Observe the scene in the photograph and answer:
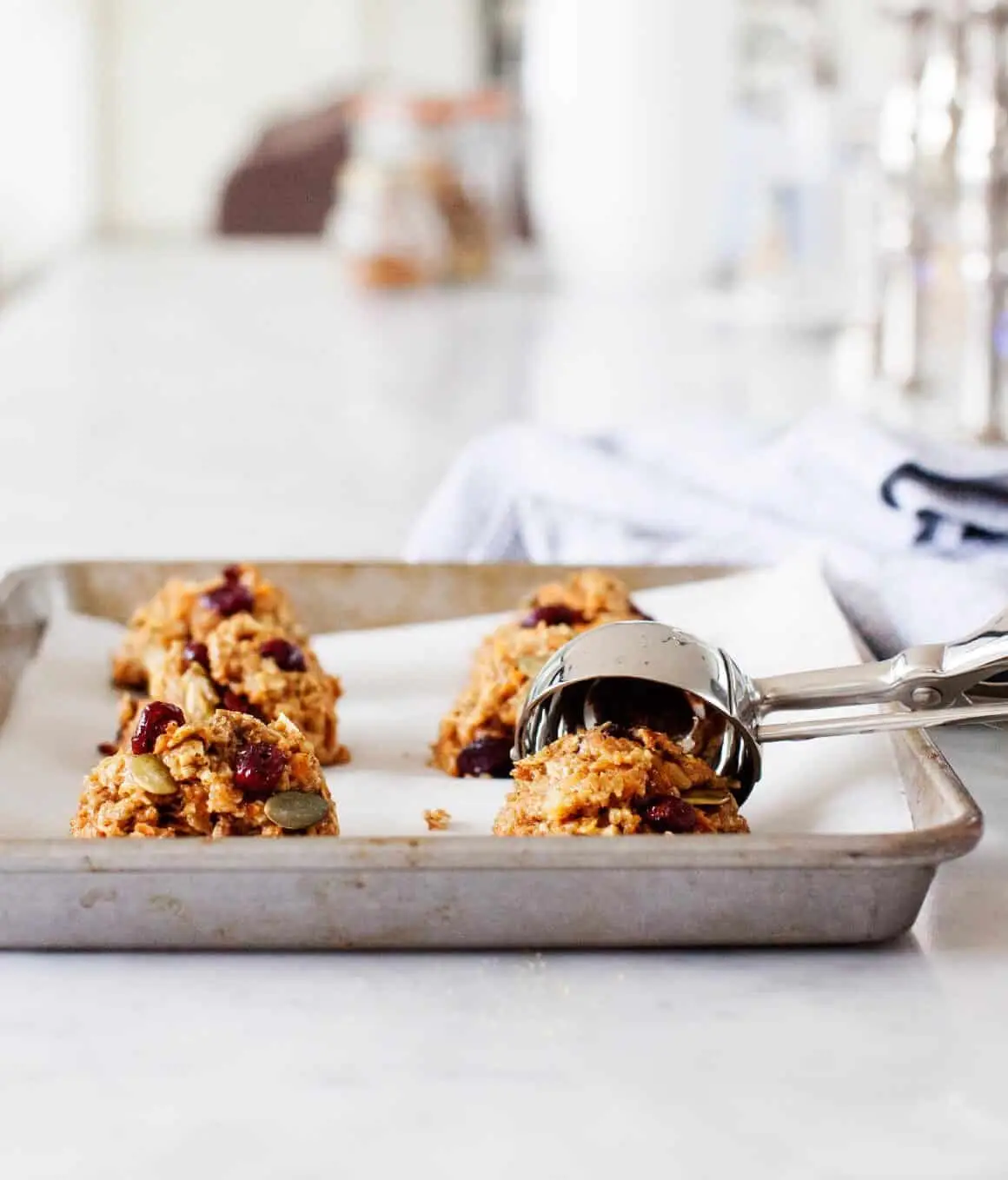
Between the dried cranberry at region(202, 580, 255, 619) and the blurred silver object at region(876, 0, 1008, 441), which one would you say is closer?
the dried cranberry at region(202, 580, 255, 619)

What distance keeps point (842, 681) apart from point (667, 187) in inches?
79.1

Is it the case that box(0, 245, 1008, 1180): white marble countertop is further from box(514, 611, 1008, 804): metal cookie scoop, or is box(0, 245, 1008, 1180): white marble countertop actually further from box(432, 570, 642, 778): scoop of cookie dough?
box(432, 570, 642, 778): scoop of cookie dough

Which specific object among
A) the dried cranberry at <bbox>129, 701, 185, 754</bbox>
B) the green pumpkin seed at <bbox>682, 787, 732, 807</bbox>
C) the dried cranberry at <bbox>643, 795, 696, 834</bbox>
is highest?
the dried cranberry at <bbox>129, 701, 185, 754</bbox>

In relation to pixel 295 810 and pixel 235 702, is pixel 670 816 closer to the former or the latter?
pixel 295 810

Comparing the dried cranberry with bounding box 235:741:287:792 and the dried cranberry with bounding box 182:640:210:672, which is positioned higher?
the dried cranberry with bounding box 235:741:287:792

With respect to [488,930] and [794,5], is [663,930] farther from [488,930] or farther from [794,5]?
[794,5]

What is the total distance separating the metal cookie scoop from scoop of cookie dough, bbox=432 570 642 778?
0.06m

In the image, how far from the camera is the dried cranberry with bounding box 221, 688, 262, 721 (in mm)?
934

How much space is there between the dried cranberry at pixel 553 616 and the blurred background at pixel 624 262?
0.59m

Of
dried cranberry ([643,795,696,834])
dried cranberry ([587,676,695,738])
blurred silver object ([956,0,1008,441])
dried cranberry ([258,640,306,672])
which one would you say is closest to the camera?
dried cranberry ([643,795,696,834])

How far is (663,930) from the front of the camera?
68cm

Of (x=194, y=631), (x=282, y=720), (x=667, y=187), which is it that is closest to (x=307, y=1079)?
(x=282, y=720)

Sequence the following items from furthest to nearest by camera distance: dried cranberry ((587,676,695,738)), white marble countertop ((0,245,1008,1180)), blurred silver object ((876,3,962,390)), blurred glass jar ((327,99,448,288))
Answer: blurred glass jar ((327,99,448,288)), blurred silver object ((876,3,962,390)), dried cranberry ((587,676,695,738)), white marble countertop ((0,245,1008,1180))

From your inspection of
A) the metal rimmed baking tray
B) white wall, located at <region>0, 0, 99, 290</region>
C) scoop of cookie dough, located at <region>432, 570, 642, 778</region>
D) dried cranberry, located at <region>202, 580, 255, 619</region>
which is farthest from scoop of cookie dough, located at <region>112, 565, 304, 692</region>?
white wall, located at <region>0, 0, 99, 290</region>
